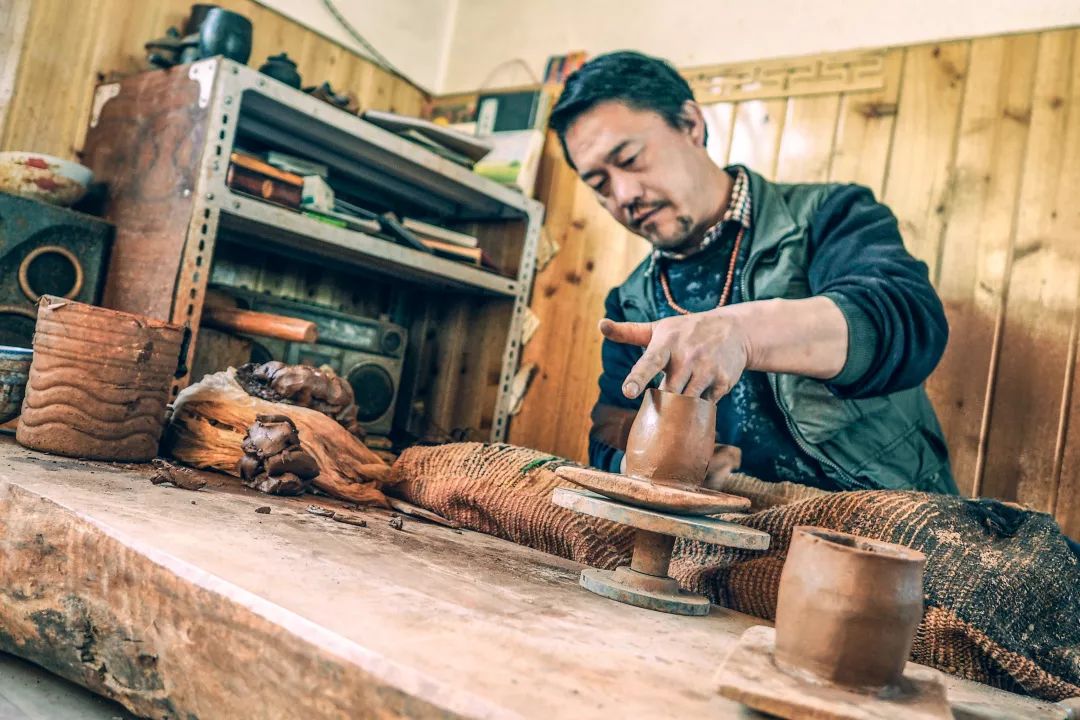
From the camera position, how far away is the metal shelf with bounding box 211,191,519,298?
2.15 m

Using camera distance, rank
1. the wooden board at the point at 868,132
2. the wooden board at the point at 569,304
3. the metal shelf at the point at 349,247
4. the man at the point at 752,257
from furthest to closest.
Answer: the wooden board at the point at 569,304
the wooden board at the point at 868,132
the metal shelf at the point at 349,247
the man at the point at 752,257

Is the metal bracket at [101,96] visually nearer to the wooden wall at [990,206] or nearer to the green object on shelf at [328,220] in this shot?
the green object on shelf at [328,220]

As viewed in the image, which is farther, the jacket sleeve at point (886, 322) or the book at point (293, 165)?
the book at point (293, 165)

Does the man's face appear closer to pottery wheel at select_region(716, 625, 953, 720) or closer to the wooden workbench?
the wooden workbench

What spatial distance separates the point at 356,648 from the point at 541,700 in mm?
164

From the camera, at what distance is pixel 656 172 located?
188 cm

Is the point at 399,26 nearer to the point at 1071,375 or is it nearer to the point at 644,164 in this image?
the point at 644,164

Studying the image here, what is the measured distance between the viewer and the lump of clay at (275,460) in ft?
4.95

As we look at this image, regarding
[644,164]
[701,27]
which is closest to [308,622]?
[644,164]

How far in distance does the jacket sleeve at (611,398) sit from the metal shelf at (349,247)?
59 centimetres

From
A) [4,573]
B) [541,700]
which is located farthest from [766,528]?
[4,573]

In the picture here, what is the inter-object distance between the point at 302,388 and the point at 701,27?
6.53 ft

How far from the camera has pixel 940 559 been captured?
1.06m

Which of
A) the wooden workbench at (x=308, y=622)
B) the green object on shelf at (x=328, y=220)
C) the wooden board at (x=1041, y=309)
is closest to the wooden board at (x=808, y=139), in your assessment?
the wooden board at (x=1041, y=309)
